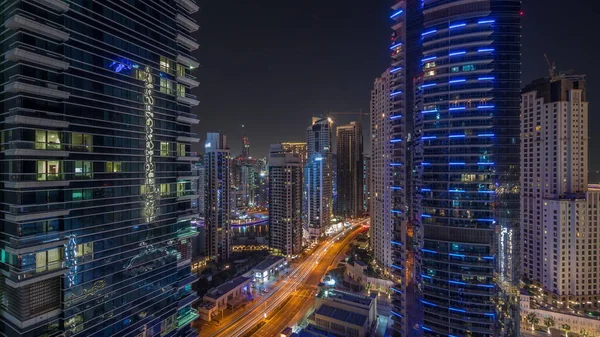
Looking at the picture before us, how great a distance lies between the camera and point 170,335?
105 feet

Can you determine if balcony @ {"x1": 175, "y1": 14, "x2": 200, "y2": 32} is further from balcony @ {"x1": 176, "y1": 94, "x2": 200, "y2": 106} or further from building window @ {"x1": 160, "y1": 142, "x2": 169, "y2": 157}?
building window @ {"x1": 160, "y1": 142, "x2": 169, "y2": 157}

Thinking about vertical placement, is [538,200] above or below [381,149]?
below

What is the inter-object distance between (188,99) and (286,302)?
5118 cm

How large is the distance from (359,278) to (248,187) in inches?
4979

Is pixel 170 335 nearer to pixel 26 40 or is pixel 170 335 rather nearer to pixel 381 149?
pixel 26 40

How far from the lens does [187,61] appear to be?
34.7 meters

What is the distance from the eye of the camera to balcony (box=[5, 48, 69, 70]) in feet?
65.4

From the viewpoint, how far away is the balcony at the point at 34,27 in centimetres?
1994

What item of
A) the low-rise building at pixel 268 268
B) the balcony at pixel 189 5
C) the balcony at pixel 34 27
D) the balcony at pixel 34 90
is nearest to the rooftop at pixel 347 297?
the low-rise building at pixel 268 268

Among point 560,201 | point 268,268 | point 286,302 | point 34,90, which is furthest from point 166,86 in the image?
point 560,201

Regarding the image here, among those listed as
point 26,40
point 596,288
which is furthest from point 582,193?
point 26,40

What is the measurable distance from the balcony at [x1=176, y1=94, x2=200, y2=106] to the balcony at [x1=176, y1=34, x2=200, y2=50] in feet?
22.2

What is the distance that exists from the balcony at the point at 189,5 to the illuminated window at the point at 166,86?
34.5ft

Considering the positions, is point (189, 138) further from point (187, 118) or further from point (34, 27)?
point (34, 27)
